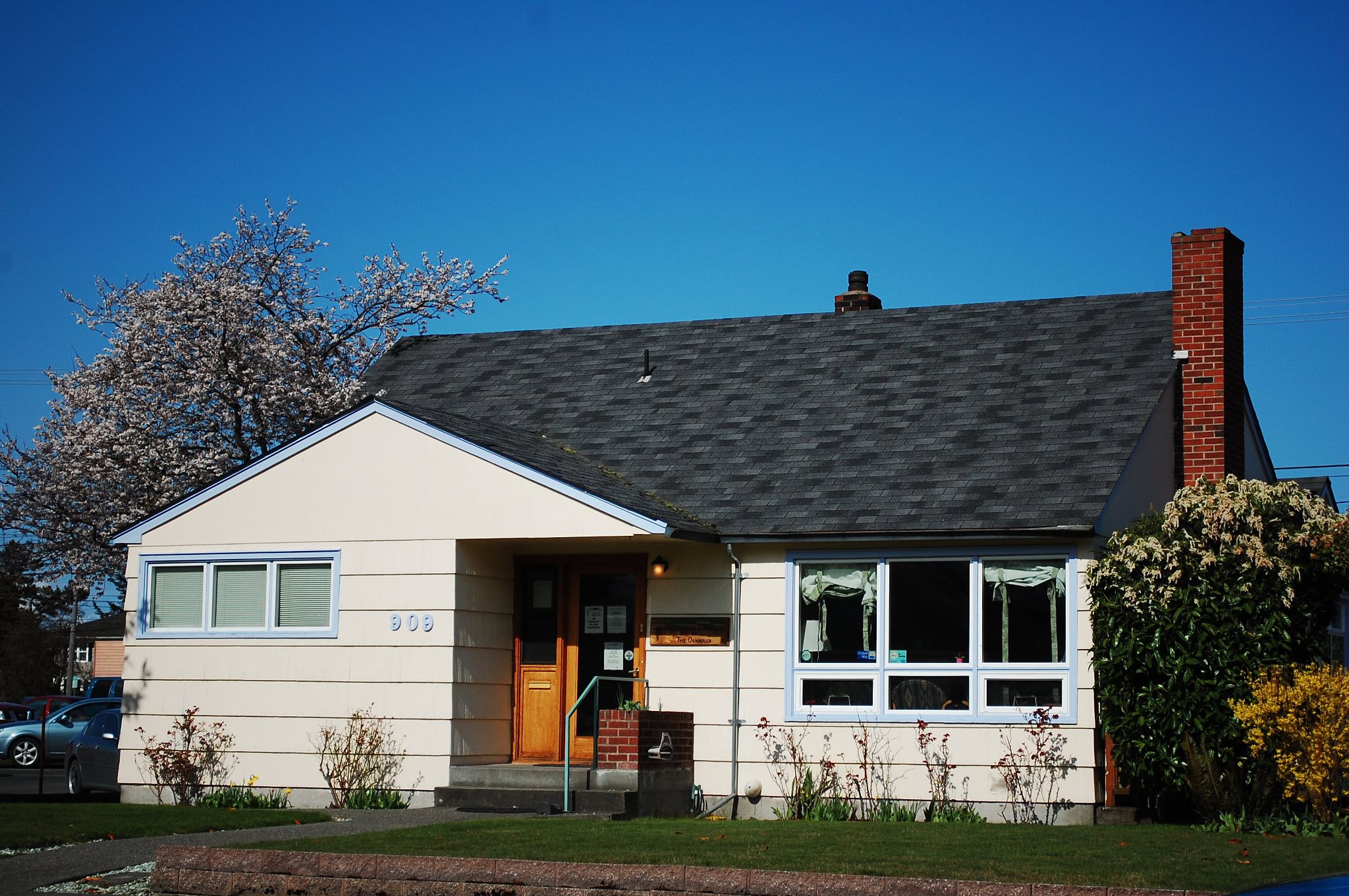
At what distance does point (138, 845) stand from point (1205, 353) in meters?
11.8

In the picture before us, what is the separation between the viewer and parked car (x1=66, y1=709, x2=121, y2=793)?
59.0 feet

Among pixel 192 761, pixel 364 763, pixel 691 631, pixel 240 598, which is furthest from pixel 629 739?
pixel 192 761

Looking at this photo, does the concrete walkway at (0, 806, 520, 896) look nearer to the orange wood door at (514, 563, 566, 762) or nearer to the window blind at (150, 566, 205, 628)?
the orange wood door at (514, 563, 566, 762)

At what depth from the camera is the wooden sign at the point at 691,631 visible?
1498 centimetres

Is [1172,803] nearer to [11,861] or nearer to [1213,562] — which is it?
[1213,562]

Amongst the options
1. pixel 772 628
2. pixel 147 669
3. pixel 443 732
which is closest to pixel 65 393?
pixel 147 669

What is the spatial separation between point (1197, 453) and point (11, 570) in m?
22.9

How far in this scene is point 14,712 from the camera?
34.1m

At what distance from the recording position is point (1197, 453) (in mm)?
16250

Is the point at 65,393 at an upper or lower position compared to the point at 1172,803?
upper

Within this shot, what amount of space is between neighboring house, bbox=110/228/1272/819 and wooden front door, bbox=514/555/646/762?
0.03m

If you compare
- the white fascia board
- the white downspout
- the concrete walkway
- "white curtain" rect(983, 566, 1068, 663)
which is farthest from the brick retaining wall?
"white curtain" rect(983, 566, 1068, 663)

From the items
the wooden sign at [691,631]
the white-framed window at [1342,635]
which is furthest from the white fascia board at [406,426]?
the white-framed window at [1342,635]

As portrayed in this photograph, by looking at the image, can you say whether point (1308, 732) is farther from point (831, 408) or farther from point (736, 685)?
point (831, 408)
